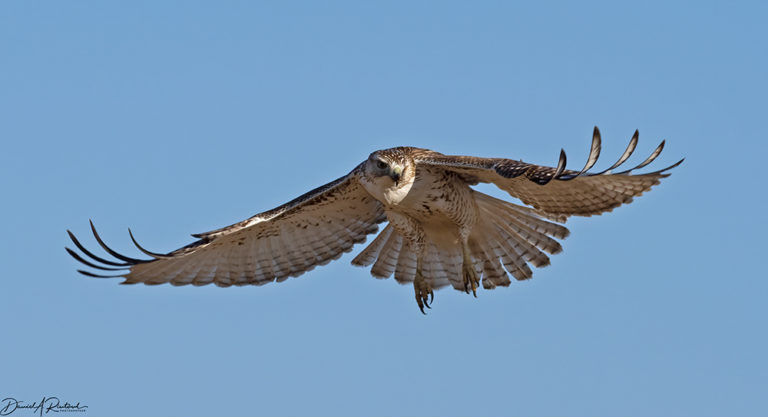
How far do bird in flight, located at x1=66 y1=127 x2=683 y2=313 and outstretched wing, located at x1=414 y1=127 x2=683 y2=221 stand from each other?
0.06 ft

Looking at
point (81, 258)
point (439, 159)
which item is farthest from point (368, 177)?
point (81, 258)

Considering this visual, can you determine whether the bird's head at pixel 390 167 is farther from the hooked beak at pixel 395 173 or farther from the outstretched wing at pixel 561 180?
the outstretched wing at pixel 561 180

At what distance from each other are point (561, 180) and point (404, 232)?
2779 millimetres

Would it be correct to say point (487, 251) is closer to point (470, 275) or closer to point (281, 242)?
point (470, 275)

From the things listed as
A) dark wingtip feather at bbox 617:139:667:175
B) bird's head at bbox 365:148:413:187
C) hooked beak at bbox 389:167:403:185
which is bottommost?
dark wingtip feather at bbox 617:139:667:175

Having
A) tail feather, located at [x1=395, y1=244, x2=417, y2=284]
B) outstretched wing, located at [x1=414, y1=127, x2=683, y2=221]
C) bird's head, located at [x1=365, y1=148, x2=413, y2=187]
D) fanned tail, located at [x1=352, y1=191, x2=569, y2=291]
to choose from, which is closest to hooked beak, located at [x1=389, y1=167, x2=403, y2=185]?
bird's head, located at [x1=365, y1=148, x2=413, y2=187]

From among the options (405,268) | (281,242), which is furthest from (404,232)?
(281,242)

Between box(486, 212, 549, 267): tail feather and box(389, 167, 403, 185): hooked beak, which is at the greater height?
box(389, 167, 403, 185): hooked beak

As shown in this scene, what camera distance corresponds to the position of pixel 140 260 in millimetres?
13195

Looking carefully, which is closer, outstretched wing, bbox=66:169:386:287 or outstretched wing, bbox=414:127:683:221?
outstretched wing, bbox=414:127:683:221

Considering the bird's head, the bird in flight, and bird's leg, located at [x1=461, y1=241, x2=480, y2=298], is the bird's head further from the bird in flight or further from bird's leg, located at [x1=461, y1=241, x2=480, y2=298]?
bird's leg, located at [x1=461, y1=241, x2=480, y2=298]

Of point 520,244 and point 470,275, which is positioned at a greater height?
point 520,244

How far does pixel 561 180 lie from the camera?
11.5 metres

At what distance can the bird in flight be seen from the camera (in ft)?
42.0
